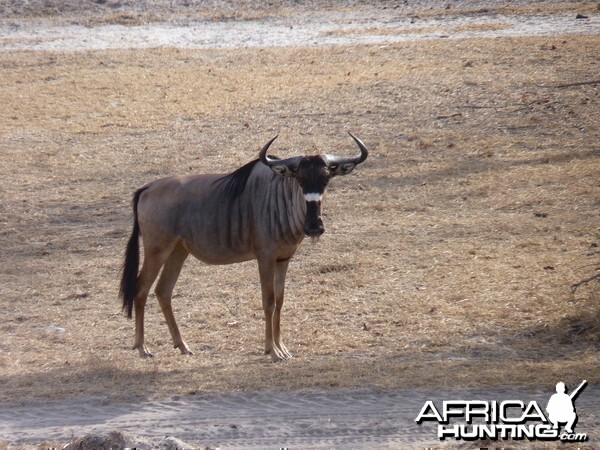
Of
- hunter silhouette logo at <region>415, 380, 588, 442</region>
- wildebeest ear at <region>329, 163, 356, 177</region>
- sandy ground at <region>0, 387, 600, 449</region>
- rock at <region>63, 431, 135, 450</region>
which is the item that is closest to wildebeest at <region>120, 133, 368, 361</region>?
wildebeest ear at <region>329, 163, 356, 177</region>

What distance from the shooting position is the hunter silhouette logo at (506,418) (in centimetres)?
620

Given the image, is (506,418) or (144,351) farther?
(144,351)

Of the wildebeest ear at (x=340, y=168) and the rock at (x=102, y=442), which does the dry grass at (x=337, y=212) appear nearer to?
the rock at (x=102, y=442)

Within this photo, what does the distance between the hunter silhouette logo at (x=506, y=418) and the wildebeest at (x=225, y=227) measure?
6.01 feet

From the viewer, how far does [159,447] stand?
19.9 feet

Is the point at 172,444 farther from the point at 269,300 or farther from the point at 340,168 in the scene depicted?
the point at 340,168

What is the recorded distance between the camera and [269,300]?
819cm

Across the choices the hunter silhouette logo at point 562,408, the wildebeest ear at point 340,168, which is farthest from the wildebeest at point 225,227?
the hunter silhouette logo at point 562,408

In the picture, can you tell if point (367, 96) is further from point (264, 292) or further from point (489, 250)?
point (264, 292)

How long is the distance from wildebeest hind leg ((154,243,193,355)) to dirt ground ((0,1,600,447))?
0.12 meters

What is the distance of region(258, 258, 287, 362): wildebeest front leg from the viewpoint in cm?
807

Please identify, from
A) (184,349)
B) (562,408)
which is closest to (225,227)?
(184,349)

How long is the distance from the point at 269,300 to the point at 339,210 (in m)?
4.17

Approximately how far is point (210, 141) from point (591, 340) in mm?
8211
